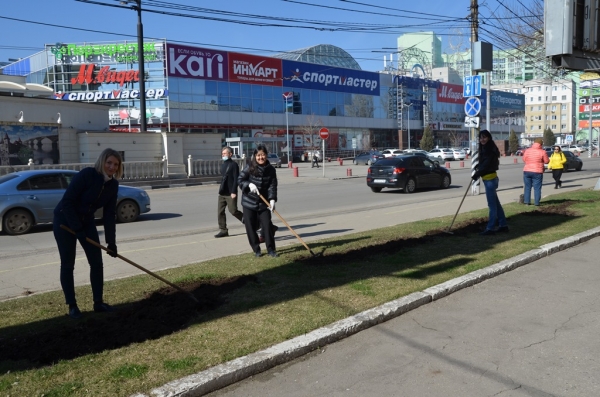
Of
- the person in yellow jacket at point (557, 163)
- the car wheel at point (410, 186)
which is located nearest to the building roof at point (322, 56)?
the car wheel at point (410, 186)

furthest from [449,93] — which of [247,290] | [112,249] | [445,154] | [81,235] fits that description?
[81,235]

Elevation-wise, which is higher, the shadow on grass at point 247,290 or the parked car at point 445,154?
the parked car at point 445,154

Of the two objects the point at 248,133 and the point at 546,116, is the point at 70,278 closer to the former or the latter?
the point at 248,133

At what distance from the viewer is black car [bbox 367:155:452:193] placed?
2144 cm

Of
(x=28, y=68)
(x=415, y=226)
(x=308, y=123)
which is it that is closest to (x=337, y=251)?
(x=415, y=226)

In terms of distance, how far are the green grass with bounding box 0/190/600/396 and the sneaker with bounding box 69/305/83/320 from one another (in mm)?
83

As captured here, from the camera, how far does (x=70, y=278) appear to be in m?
5.32

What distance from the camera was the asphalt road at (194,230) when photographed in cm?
809

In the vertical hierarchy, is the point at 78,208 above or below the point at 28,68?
below

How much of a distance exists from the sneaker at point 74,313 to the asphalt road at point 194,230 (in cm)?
176

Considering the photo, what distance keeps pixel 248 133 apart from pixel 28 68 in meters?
27.5

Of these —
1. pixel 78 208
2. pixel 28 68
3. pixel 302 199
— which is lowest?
pixel 302 199

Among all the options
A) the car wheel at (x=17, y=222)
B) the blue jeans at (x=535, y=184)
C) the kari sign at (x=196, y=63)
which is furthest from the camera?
the kari sign at (x=196, y=63)

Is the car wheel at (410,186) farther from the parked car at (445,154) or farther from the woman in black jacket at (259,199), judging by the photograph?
the parked car at (445,154)
